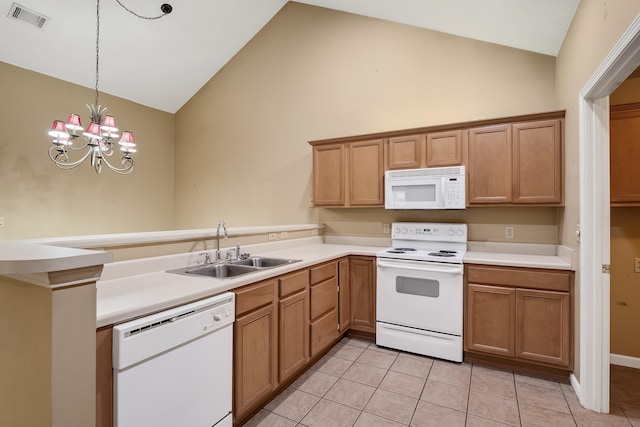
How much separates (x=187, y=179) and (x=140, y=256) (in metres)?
3.83

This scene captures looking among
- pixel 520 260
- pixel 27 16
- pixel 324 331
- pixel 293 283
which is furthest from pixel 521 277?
pixel 27 16

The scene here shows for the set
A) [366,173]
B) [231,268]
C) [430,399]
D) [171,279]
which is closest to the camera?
[171,279]

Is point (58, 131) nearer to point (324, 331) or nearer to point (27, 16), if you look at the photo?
point (27, 16)

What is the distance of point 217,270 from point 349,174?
6.08 feet

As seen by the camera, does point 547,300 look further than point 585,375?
Yes

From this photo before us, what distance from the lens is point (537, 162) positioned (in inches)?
106

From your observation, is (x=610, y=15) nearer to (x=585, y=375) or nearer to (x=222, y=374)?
(x=585, y=375)

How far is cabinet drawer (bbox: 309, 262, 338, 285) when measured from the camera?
263 centimetres

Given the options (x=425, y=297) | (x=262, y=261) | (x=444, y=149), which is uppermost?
(x=444, y=149)

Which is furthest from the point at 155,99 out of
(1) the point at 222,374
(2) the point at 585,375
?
(2) the point at 585,375

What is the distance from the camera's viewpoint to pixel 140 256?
1.98 meters

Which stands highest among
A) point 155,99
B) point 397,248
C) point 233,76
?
point 233,76

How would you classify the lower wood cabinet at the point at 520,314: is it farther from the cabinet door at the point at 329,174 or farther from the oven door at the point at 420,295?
A: the cabinet door at the point at 329,174

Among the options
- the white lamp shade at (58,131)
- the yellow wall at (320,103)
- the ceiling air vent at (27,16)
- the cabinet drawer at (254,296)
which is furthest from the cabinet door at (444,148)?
the ceiling air vent at (27,16)
